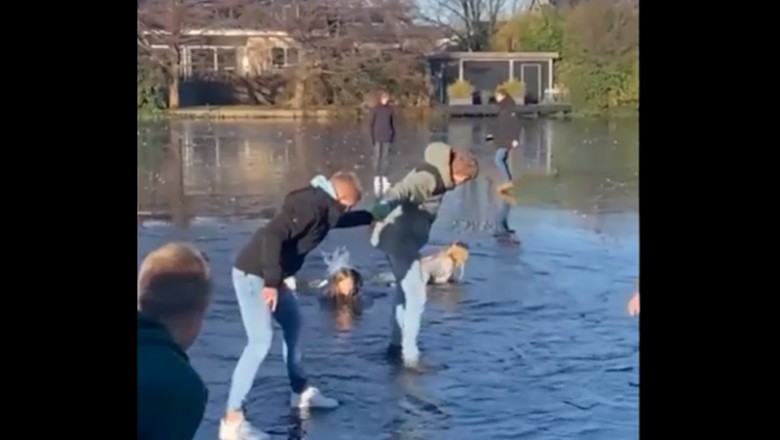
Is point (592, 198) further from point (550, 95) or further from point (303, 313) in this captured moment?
point (303, 313)

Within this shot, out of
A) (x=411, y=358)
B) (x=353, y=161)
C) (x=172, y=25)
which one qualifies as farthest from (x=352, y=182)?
(x=172, y=25)

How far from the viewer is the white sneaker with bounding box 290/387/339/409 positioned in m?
2.48

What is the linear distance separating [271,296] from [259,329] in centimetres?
7

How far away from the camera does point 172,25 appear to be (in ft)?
8.25

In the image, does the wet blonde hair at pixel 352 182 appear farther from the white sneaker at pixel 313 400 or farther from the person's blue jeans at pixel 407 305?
the white sneaker at pixel 313 400

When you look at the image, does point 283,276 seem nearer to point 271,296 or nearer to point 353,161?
point 271,296

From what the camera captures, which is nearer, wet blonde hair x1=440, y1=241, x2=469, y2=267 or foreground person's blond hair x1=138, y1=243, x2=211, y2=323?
foreground person's blond hair x1=138, y1=243, x2=211, y2=323

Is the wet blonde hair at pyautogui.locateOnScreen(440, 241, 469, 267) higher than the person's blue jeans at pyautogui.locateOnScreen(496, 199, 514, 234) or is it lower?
lower

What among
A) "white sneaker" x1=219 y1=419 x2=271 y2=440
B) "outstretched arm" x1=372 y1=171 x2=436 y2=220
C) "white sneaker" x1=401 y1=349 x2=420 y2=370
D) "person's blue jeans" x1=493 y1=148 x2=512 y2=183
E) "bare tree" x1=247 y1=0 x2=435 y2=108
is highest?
"bare tree" x1=247 y1=0 x2=435 y2=108

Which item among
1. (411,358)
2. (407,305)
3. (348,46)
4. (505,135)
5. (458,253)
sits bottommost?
(411,358)

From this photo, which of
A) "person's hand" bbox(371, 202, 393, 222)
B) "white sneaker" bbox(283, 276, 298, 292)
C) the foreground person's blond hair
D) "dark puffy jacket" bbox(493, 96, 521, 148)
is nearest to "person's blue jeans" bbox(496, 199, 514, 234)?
"dark puffy jacket" bbox(493, 96, 521, 148)

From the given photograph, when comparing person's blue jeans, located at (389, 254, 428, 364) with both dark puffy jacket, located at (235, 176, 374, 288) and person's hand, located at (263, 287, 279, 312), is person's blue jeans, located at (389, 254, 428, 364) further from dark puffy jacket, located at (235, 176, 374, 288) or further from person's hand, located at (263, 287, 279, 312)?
person's hand, located at (263, 287, 279, 312)

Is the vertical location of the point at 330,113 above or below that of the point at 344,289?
above
